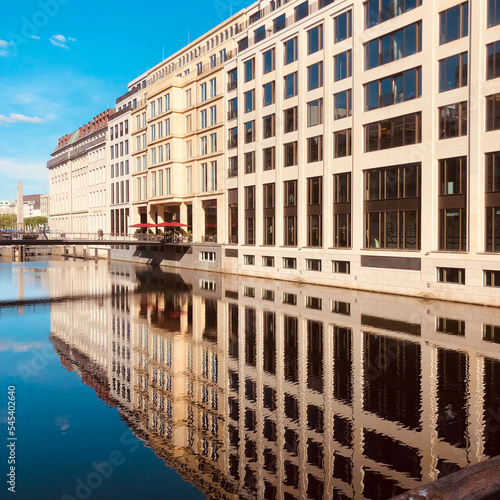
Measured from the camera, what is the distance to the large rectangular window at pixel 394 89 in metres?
34.1

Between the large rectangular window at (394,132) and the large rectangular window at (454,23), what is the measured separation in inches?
200

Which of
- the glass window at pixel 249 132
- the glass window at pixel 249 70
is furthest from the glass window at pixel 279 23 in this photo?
the glass window at pixel 249 132

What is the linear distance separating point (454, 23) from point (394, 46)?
481cm

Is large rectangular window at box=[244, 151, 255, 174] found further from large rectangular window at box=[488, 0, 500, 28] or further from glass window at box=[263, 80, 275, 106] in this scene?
large rectangular window at box=[488, 0, 500, 28]

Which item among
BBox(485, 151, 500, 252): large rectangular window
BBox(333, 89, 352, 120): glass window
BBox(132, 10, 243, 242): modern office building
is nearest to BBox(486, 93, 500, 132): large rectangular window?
BBox(485, 151, 500, 252): large rectangular window

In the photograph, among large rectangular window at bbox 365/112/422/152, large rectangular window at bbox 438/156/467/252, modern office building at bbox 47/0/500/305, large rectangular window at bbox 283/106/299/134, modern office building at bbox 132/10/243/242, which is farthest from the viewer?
modern office building at bbox 132/10/243/242

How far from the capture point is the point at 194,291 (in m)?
38.9

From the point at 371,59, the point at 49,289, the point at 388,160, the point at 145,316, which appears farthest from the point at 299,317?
the point at 49,289

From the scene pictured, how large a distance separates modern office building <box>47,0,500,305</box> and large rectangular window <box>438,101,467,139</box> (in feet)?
0.29

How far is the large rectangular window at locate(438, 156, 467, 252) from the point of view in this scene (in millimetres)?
30875

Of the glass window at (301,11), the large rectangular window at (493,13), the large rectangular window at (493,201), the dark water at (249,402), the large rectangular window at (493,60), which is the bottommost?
the dark water at (249,402)

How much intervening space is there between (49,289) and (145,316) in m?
18.5

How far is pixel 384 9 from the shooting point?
3631 centimetres

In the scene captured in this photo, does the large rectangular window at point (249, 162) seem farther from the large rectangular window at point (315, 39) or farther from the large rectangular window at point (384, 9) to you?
the large rectangular window at point (384, 9)
